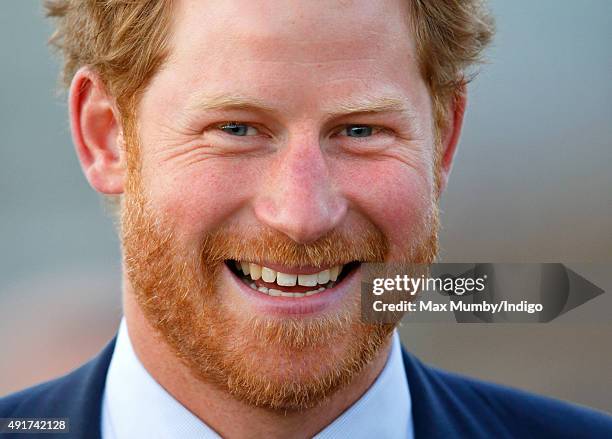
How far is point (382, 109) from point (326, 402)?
713 mm

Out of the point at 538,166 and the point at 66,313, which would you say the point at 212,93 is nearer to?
the point at 66,313

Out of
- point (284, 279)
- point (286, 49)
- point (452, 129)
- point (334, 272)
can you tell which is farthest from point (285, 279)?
point (452, 129)

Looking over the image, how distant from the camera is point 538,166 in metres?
4.39

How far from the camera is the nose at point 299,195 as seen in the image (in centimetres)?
223

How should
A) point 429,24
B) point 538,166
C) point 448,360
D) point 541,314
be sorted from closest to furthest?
point 429,24, point 541,314, point 448,360, point 538,166

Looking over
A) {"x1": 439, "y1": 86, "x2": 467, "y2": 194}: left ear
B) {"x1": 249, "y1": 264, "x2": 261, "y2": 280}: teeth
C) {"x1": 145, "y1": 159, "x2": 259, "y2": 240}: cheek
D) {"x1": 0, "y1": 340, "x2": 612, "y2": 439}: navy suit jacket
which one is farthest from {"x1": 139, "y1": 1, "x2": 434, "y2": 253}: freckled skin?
{"x1": 0, "y1": 340, "x2": 612, "y2": 439}: navy suit jacket

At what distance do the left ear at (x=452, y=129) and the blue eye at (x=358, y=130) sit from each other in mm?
440

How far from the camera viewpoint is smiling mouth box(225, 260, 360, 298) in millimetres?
2373

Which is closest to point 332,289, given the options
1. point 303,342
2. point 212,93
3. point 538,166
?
point 303,342

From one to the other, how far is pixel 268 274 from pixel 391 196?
34 cm

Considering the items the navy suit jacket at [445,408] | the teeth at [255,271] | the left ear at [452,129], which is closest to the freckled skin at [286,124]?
the teeth at [255,271]

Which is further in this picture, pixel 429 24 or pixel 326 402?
pixel 429 24

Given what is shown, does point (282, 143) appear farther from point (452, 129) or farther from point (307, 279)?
point (452, 129)

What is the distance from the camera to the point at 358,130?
2375mm
